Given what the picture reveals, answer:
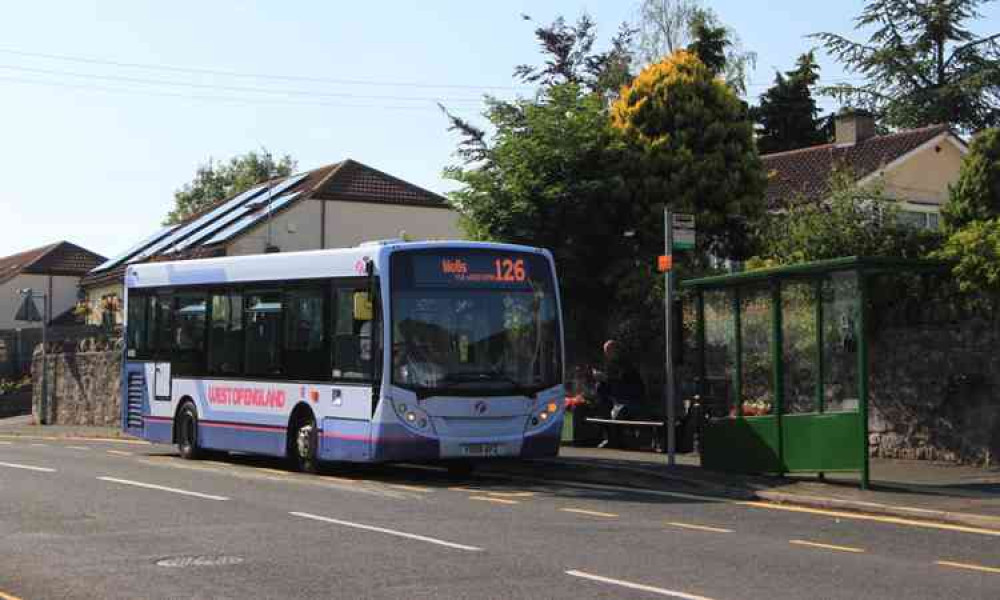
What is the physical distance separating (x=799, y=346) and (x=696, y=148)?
43.0ft

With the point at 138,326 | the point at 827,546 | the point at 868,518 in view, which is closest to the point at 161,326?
the point at 138,326

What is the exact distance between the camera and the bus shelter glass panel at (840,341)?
15070mm

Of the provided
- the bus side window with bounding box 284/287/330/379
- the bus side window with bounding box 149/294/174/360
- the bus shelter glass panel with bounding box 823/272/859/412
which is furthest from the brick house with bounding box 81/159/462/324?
the bus shelter glass panel with bounding box 823/272/859/412

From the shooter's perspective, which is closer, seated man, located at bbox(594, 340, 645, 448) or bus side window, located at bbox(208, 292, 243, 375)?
bus side window, located at bbox(208, 292, 243, 375)

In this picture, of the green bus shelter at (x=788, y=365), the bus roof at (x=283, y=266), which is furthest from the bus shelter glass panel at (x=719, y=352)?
the bus roof at (x=283, y=266)

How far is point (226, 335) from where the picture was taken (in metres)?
20.6

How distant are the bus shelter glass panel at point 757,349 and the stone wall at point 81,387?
2742cm

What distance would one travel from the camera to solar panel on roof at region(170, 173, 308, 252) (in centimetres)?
5322

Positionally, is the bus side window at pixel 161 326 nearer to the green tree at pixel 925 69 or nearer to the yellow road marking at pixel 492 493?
the yellow road marking at pixel 492 493

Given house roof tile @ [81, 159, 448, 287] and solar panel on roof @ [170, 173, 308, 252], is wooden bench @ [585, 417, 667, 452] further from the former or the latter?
solar panel on roof @ [170, 173, 308, 252]

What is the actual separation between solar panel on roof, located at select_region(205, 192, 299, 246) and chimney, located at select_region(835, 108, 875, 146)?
20761mm

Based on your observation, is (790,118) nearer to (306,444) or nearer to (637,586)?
(306,444)

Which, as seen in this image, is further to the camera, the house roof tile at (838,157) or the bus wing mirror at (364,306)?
the house roof tile at (838,157)

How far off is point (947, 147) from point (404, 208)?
22.2 metres
